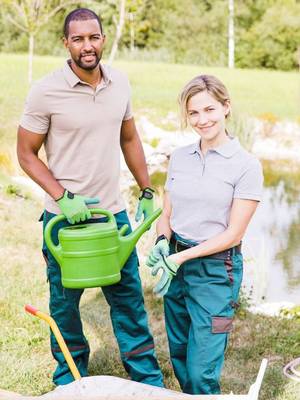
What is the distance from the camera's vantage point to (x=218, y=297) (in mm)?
2543

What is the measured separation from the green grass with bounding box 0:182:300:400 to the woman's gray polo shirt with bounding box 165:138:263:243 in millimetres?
1011

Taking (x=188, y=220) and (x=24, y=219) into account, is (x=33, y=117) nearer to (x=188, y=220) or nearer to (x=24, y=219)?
(x=188, y=220)

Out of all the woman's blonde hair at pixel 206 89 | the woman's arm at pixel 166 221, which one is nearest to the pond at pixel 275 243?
the woman's arm at pixel 166 221

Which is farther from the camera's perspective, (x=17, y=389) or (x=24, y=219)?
(x=24, y=219)

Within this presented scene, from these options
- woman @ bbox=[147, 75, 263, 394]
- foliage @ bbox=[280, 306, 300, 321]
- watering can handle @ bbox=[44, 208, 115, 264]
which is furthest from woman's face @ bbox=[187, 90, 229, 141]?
foliage @ bbox=[280, 306, 300, 321]

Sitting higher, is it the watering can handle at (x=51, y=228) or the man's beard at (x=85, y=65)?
the man's beard at (x=85, y=65)

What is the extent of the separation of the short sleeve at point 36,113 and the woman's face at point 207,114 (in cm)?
58

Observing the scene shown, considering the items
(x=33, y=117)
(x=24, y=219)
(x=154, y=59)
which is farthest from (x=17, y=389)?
(x=154, y=59)

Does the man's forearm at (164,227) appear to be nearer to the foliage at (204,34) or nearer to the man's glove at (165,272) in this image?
the man's glove at (165,272)

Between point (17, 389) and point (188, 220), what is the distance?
1.18m

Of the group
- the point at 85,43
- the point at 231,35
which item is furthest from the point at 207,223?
the point at 231,35

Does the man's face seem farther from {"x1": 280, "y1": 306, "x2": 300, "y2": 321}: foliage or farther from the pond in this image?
the pond

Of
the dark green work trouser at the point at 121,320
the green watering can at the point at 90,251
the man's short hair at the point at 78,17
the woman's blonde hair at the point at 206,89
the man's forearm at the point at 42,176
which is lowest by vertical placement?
the dark green work trouser at the point at 121,320

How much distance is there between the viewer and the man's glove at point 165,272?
248 cm
